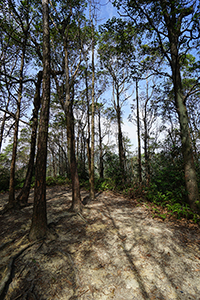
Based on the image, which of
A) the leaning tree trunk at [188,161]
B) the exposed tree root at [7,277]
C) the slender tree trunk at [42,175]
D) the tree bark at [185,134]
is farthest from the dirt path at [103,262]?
the tree bark at [185,134]

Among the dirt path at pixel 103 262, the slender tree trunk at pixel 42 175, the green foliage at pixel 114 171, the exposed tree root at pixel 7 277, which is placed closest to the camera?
the exposed tree root at pixel 7 277

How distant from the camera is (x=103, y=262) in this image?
3.36 metres

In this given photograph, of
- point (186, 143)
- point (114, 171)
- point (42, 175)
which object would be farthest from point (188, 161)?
point (114, 171)

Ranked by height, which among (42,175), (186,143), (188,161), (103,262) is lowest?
(103,262)

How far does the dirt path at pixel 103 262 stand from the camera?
104 inches

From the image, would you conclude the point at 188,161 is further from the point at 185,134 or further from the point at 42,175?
the point at 42,175

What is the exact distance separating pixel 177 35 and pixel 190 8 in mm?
1257

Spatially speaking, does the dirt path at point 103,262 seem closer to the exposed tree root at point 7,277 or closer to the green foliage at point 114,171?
the exposed tree root at point 7,277

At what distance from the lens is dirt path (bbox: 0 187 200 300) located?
2.63 meters

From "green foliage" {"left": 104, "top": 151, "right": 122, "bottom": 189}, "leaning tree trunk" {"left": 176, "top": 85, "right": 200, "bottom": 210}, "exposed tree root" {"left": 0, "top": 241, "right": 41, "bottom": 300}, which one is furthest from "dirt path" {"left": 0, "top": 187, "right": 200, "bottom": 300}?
"green foliage" {"left": 104, "top": 151, "right": 122, "bottom": 189}

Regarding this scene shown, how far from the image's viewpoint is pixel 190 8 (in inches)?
202

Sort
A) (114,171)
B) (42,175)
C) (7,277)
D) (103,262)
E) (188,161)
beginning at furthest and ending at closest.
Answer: (114,171) < (188,161) < (42,175) < (103,262) < (7,277)

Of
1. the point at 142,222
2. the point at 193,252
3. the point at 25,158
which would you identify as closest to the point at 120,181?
the point at 142,222

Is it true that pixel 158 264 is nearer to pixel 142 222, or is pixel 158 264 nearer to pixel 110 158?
pixel 142 222
